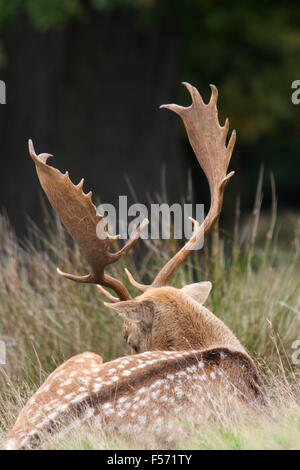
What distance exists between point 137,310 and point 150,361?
1.74ft

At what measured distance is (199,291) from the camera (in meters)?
5.32

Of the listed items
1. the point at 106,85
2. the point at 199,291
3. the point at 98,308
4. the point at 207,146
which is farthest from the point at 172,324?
the point at 106,85

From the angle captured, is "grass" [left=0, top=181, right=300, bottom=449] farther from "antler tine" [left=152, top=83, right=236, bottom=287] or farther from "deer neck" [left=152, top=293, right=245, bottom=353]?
"antler tine" [left=152, top=83, right=236, bottom=287]

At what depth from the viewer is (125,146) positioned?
13703 mm

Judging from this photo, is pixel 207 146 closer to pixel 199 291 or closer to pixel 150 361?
pixel 199 291

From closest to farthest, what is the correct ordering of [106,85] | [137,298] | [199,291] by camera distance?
[137,298] → [199,291] → [106,85]

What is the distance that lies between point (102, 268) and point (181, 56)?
9416 millimetres

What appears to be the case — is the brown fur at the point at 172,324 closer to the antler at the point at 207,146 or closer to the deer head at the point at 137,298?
the deer head at the point at 137,298

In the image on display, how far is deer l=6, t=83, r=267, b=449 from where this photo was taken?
4051mm

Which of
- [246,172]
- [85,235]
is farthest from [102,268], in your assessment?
[246,172]

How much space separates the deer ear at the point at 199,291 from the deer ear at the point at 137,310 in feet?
1.44

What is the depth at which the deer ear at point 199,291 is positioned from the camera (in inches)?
209

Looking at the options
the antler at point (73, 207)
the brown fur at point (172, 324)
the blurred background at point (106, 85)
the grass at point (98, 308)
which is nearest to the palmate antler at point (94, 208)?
the antler at point (73, 207)
